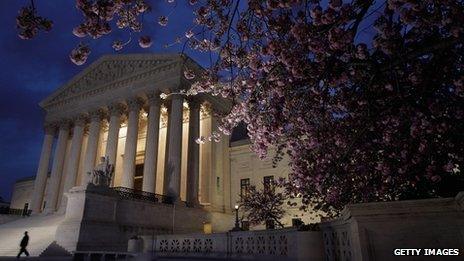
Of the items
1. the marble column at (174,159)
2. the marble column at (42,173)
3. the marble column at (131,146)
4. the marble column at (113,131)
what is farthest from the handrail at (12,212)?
the marble column at (174,159)

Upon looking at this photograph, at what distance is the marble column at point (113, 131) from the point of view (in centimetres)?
3055

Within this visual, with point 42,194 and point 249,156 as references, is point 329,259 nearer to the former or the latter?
point 249,156

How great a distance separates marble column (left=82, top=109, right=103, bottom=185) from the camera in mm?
31459

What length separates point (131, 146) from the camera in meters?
29.6

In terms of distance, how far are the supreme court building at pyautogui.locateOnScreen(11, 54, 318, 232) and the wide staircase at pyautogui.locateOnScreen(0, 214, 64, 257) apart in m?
4.64

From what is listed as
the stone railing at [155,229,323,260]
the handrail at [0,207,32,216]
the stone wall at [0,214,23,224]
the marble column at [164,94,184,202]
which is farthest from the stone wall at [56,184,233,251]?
the handrail at [0,207,32,216]

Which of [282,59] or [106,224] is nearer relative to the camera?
[282,59]

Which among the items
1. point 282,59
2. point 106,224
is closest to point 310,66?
point 282,59

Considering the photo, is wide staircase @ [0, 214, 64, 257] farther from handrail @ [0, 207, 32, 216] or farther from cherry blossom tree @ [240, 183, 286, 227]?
cherry blossom tree @ [240, 183, 286, 227]

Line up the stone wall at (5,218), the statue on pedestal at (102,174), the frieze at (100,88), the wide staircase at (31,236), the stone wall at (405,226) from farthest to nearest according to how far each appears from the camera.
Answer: the frieze at (100,88) < the stone wall at (5,218) < the statue on pedestal at (102,174) < the wide staircase at (31,236) < the stone wall at (405,226)

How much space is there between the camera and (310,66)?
27.2 feet

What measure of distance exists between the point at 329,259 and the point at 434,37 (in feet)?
17.2

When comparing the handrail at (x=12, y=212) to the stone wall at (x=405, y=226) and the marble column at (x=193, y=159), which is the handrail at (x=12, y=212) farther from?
the stone wall at (x=405, y=226)

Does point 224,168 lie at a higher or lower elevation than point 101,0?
higher
